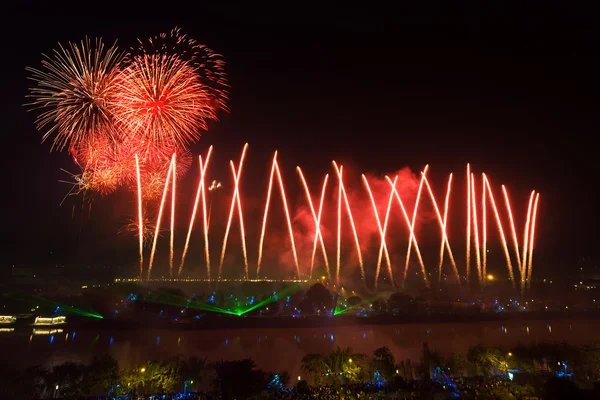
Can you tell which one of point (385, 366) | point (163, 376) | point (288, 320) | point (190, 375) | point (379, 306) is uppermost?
point (385, 366)

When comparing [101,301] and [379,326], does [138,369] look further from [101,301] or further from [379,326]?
[101,301]

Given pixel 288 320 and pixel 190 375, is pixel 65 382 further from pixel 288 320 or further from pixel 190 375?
pixel 288 320

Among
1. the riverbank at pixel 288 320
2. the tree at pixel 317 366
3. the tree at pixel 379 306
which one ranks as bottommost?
the riverbank at pixel 288 320

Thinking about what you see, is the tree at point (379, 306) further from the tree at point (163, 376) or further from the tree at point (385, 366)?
the tree at point (163, 376)

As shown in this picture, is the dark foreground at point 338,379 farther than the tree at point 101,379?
No

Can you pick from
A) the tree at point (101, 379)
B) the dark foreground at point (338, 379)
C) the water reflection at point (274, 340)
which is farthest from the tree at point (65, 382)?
the water reflection at point (274, 340)

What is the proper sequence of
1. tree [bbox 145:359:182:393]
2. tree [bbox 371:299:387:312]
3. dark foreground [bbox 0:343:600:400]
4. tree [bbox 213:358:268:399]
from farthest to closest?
tree [bbox 371:299:387:312], tree [bbox 145:359:182:393], dark foreground [bbox 0:343:600:400], tree [bbox 213:358:268:399]

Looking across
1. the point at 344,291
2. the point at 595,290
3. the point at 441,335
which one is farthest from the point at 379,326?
the point at 595,290

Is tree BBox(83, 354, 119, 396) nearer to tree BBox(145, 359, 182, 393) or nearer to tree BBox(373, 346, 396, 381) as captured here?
tree BBox(145, 359, 182, 393)

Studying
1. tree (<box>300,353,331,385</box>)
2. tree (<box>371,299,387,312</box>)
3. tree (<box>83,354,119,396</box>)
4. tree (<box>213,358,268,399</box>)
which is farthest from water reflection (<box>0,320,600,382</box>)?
tree (<box>371,299,387,312</box>)

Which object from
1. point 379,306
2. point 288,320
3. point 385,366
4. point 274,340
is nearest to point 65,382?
point 385,366
